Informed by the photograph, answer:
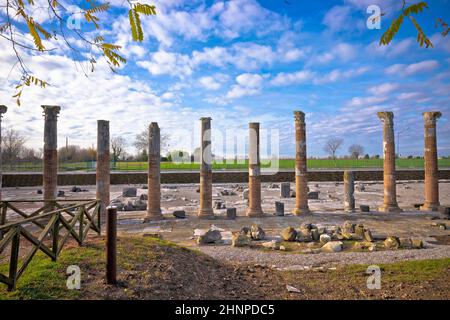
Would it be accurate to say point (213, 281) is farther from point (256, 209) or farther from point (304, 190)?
point (304, 190)

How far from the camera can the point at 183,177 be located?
3503 cm

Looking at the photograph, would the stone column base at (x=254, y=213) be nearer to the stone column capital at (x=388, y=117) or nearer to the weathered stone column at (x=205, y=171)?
the weathered stone column at (x=205, y=171)

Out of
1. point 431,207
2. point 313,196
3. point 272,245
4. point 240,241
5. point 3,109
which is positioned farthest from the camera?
point 313,196

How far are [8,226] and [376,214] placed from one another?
16729 millimetres

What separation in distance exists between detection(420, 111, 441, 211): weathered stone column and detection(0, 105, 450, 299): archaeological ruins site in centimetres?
5

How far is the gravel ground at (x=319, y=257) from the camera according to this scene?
7801mm

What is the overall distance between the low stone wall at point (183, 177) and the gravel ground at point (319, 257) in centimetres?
2630

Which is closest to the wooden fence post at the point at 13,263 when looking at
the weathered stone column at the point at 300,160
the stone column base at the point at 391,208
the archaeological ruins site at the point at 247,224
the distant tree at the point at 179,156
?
the archaeological ruins site at the point at 247,224

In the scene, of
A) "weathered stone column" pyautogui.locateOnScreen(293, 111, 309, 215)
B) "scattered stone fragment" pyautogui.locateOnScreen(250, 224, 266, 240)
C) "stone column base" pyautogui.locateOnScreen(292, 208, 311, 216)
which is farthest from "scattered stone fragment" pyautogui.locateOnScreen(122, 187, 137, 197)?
"scattered stone fragment" pyautogui.locateOnScreen(250, 224, 266, 240)

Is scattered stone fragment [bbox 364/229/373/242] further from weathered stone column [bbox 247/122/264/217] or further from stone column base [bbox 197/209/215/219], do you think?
stone column base [bbox 197/209/215/219]

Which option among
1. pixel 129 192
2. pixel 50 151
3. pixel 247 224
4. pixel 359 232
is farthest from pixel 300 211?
pixel 129 192

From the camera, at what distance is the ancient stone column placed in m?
14.0

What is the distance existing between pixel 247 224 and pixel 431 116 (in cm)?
1350

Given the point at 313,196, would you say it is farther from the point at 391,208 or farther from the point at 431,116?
the point at 431,116
